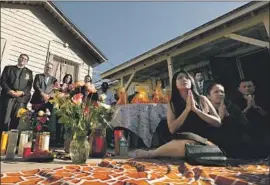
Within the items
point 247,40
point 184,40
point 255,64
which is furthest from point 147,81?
point 247,40

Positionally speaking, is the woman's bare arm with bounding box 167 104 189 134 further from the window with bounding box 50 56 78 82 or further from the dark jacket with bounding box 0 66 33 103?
the window with bounding box 50 56 78 82

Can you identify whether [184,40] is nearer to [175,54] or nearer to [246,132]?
[175,54]

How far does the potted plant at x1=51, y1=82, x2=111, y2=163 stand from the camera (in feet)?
5.31

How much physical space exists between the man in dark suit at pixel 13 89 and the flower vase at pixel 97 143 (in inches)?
34.2

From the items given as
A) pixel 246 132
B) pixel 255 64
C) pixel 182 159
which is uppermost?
pixel 255 64

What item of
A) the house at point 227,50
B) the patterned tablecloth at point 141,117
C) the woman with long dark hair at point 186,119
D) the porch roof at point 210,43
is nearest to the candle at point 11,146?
the woman with long dark hair at point 186,119

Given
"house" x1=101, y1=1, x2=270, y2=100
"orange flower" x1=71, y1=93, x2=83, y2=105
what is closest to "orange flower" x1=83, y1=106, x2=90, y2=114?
"orange flower" x1=71, y1=93, x2=83, y2=105

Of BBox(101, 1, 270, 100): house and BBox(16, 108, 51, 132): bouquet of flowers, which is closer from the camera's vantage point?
BBox(16, 108, 51, 132): bouquet of flowers

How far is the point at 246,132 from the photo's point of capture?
188 centimetres

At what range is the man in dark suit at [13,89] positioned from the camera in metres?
2.04

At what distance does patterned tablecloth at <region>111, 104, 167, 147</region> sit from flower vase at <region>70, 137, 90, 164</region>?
1222mm

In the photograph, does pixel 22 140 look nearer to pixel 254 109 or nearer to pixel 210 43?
pixel 254 109

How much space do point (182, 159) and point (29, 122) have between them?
4.64ft

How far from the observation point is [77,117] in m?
1.66
